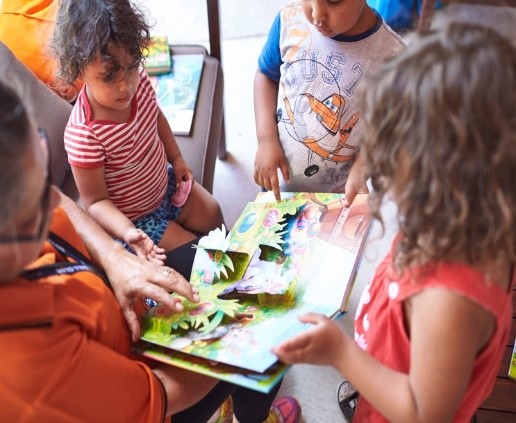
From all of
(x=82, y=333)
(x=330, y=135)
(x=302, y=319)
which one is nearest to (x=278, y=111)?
(x=330, y=135)

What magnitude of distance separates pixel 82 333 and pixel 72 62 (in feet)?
2.20

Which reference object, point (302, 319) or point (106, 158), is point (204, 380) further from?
point (106, 158)

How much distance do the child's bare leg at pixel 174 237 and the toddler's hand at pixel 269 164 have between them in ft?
0.84

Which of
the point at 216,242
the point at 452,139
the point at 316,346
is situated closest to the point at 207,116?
the point at 216,242

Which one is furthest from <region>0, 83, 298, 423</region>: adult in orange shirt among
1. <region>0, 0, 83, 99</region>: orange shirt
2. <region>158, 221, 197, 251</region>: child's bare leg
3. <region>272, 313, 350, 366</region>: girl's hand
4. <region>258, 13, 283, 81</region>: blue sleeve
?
<region>0, 0, 83, 99</region>: orange shirt

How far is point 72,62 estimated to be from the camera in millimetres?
1155

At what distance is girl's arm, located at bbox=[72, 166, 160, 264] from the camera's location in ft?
3.86

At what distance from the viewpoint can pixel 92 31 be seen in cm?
110

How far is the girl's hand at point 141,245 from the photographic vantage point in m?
1.15

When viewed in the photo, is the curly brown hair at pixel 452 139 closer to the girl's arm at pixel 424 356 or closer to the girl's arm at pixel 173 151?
the girl's arm at pixel 424 356

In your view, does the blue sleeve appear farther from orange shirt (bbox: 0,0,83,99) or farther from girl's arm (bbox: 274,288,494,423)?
girl's arm (bbox: 274,288,494,423)

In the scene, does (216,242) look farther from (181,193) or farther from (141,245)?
(181,193)

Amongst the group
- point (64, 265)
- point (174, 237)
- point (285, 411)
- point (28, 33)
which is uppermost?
point (28, 33)

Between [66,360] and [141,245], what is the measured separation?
1.62 ft
